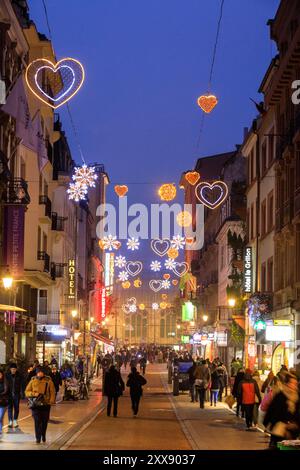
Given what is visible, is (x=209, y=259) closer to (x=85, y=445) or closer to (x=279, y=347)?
(x=279, y=347)

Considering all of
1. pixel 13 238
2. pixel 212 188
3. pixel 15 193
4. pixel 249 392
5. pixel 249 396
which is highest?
pixel 212 188

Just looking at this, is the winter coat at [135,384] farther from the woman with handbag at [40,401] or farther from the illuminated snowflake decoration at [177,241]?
the illuminated snowflake decoration at [177,241]

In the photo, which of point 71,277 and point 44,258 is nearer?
point 44,258

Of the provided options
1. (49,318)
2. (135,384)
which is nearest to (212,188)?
(49,318)

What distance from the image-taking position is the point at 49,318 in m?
64.2

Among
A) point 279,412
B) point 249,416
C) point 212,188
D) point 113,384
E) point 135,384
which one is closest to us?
point 279,412

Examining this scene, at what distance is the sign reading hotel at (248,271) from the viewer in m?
48.0

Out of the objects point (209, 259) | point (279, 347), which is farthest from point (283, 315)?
point (209, 259)

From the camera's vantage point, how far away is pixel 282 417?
659 inches

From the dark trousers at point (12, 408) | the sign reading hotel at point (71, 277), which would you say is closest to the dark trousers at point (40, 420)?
the dark trousers at point (12, 408)

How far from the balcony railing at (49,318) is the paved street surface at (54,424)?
773 inches

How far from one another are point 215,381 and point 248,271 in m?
10.6

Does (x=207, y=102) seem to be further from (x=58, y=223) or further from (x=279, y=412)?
(x=58, y=223)
